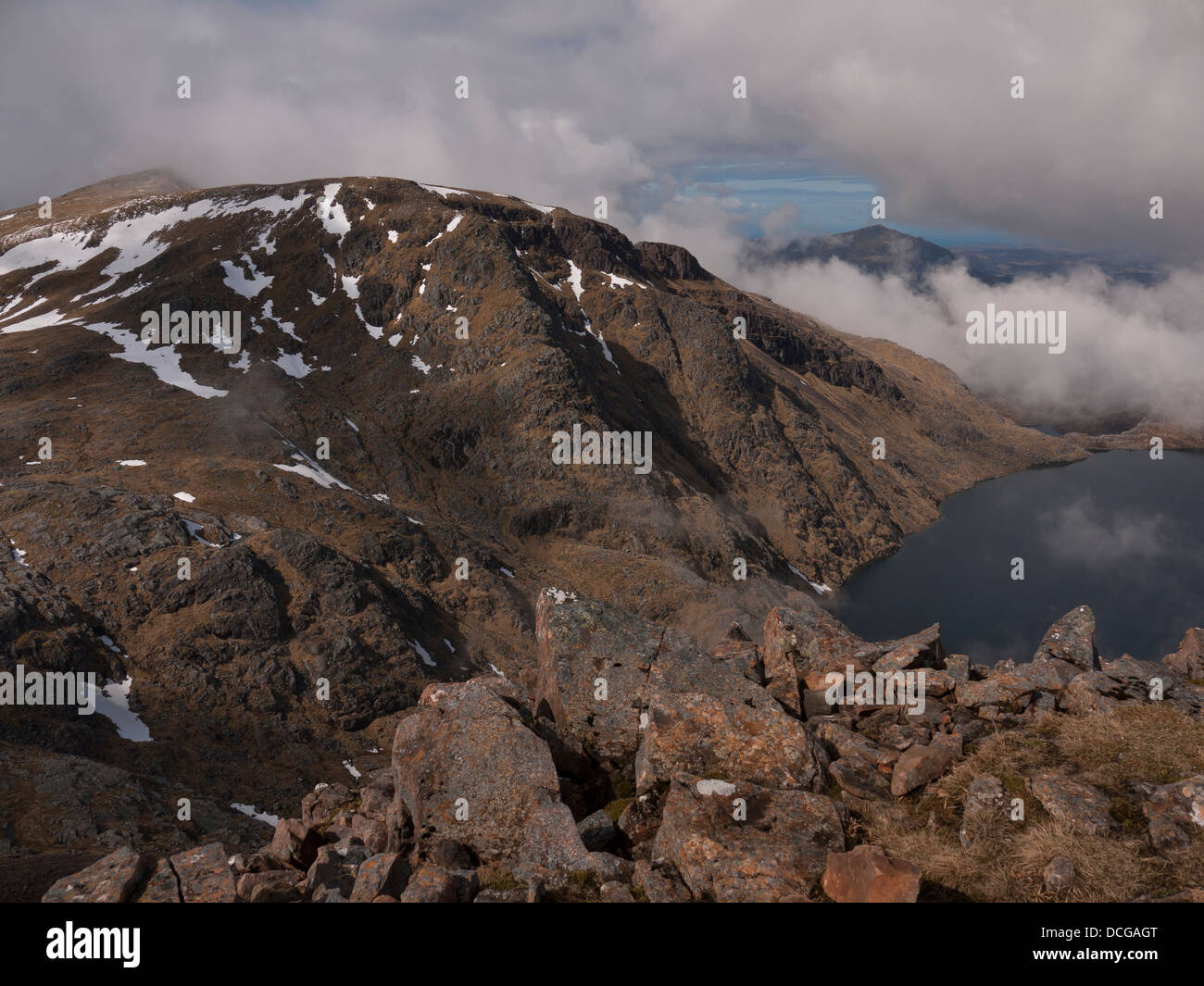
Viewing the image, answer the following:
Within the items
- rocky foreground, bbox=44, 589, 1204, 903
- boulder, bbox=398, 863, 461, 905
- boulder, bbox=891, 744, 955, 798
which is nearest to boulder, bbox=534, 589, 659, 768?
rocky foreground, bbox=44, 589, 1204, 903

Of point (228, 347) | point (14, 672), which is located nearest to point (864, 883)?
point (14, 672)

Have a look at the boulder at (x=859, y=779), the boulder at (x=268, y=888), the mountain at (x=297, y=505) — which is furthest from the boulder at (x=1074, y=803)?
the mountain at (x=297, y=505)

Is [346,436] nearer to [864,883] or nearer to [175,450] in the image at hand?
[175,450]

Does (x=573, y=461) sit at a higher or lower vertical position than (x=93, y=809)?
higher

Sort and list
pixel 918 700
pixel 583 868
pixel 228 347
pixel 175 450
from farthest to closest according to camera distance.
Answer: pixel 228 347
pixel 175 450
pixel 918 700
pixel 583 868

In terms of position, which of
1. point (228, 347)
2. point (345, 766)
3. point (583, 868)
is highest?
point (228, 347)

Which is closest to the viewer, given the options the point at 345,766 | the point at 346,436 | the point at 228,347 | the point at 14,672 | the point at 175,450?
the point at 14,672
